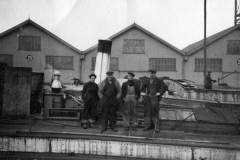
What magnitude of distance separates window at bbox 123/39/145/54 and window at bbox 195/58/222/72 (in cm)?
472

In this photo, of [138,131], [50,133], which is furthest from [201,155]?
[50,133]

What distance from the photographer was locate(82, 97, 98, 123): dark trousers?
9.05m

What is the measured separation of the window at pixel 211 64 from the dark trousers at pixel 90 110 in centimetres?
1728

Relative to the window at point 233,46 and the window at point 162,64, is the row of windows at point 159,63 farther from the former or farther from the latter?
the window at point 233,46

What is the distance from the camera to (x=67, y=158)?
7.27m

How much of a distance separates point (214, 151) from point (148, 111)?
245 cm

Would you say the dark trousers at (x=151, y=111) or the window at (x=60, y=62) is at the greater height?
the window at (x=60, y=62)

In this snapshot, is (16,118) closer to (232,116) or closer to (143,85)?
(143,85)

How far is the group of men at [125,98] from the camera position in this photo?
8820 millimetres

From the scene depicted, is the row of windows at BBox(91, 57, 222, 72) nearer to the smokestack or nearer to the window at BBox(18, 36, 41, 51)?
the window at BBox(18, 36, 41, 51)

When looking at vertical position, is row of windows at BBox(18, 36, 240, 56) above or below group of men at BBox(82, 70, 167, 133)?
above

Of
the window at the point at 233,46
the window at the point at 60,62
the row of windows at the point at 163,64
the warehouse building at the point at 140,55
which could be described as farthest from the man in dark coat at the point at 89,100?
the window at the point at 233,46

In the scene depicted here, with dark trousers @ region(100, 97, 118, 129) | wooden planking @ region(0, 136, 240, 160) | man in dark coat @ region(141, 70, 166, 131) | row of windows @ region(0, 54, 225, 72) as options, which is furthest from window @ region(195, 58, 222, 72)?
wooden planking @ region(0, 136, 240, 160)

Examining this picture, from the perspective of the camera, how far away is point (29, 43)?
24969 millimetres
